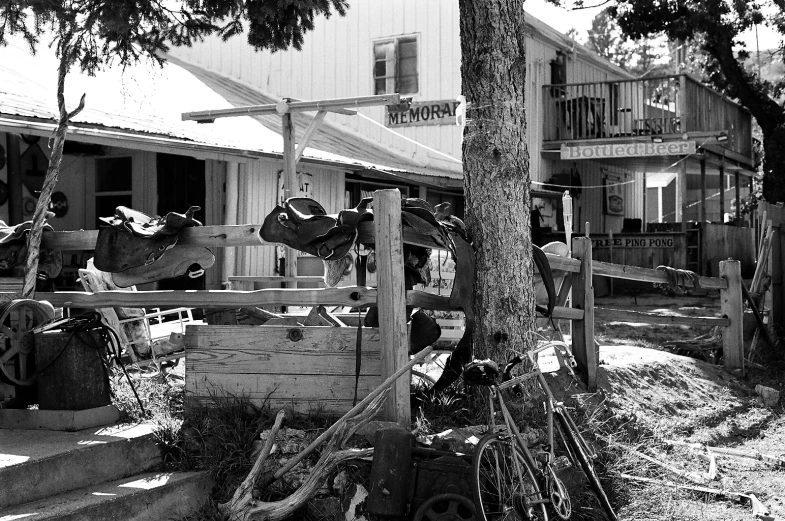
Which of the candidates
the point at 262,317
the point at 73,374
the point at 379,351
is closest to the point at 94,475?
the point at 73,374

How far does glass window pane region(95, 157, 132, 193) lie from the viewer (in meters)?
14.3

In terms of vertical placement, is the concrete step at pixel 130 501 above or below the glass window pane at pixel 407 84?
below

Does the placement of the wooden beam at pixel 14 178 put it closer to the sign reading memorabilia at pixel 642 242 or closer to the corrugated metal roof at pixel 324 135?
the corrugated metal roof at pixel 324 135

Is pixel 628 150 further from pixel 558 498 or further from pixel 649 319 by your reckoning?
pixel 558 498

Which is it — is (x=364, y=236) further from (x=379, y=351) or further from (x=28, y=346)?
(x=28, y=346)

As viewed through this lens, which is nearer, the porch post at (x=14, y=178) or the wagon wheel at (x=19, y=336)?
the wagon wheel at (x=19, y=336)

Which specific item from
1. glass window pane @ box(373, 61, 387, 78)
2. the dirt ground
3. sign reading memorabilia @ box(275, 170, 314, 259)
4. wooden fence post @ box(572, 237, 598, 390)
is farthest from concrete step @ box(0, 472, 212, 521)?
glass window pane @ box(373, 61, 387, 78)

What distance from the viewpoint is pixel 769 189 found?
21.2 metres

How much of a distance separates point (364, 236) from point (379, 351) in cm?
73

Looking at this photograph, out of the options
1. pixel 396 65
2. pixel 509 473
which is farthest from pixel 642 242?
pixel 509 473

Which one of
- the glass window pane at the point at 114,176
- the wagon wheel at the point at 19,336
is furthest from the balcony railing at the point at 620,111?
the wagon wheel at the point at 19,336

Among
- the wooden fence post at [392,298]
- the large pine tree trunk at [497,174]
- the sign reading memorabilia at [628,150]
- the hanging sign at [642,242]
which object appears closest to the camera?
the wooden fence post at [392,298]

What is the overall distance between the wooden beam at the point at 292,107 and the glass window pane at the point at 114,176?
436cm

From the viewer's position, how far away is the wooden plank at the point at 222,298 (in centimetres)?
573
